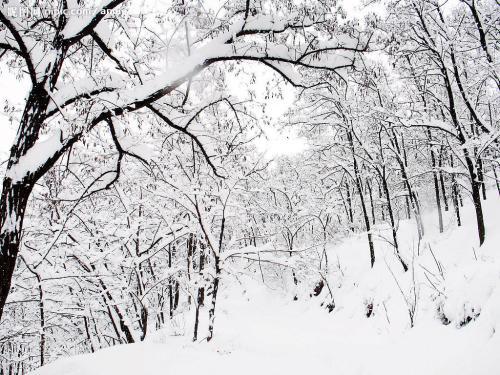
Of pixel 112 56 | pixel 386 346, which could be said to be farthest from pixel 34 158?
pixel 386 346

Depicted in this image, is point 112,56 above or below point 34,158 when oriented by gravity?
above

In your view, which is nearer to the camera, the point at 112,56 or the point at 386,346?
the point at 112,56

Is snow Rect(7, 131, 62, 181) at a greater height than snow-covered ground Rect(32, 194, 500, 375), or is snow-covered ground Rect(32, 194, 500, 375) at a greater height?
snow Rect(7, 131, 62, 181)

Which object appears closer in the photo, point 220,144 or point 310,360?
point 220,144

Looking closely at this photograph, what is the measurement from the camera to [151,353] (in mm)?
6453

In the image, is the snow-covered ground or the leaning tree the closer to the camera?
the leaning tree

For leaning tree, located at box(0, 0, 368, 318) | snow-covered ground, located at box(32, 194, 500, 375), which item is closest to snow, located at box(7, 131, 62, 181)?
leaning tree, located at box(0, 0, 368, 318)

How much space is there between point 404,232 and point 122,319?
739 inches

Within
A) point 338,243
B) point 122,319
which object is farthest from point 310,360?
point 338,243

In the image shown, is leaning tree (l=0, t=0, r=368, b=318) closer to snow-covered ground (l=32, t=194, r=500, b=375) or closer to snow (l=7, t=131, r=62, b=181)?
snow (l=7, t=131, r=62, b=181)

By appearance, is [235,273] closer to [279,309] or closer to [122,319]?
[122,319]

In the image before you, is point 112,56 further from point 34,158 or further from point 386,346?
point 386,346

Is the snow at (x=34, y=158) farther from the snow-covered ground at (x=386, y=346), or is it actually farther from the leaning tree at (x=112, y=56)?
the snow-covered ground at (x=386, y=346)

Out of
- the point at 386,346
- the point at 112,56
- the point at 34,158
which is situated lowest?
the point at 386,346
